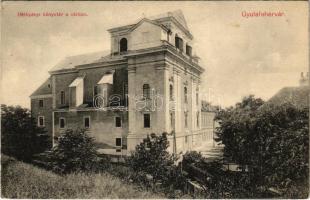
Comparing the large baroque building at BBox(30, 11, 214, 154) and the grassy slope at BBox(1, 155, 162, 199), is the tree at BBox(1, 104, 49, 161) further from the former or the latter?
the grassy slope at BBox(1, 155, 162, 199)

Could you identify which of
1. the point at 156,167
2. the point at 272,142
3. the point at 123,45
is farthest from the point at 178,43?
the point at 272,142

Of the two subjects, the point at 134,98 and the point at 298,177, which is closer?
the point at 298,177

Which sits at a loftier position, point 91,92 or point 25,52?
point 25,52

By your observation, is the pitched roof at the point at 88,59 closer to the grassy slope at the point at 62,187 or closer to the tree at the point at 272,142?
the grassy slope at the point at 62,187

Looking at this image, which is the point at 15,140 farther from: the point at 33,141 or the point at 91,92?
the point at 91,92

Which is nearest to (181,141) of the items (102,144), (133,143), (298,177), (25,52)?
(133,143)

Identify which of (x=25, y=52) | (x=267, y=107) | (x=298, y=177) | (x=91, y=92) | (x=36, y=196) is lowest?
(x=36, y=196)

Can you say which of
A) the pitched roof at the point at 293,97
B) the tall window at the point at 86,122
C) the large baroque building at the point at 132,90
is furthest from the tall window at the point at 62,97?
the pitched roof at the point at 293,97

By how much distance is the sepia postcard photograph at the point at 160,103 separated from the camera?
30.8 ft

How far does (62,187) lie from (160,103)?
20.9 ft

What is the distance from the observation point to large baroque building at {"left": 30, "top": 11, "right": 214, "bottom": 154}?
45.4 ft

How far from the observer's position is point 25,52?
1106cm

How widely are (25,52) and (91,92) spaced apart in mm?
6713

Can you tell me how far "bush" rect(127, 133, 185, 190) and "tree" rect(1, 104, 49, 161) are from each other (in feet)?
22.3
